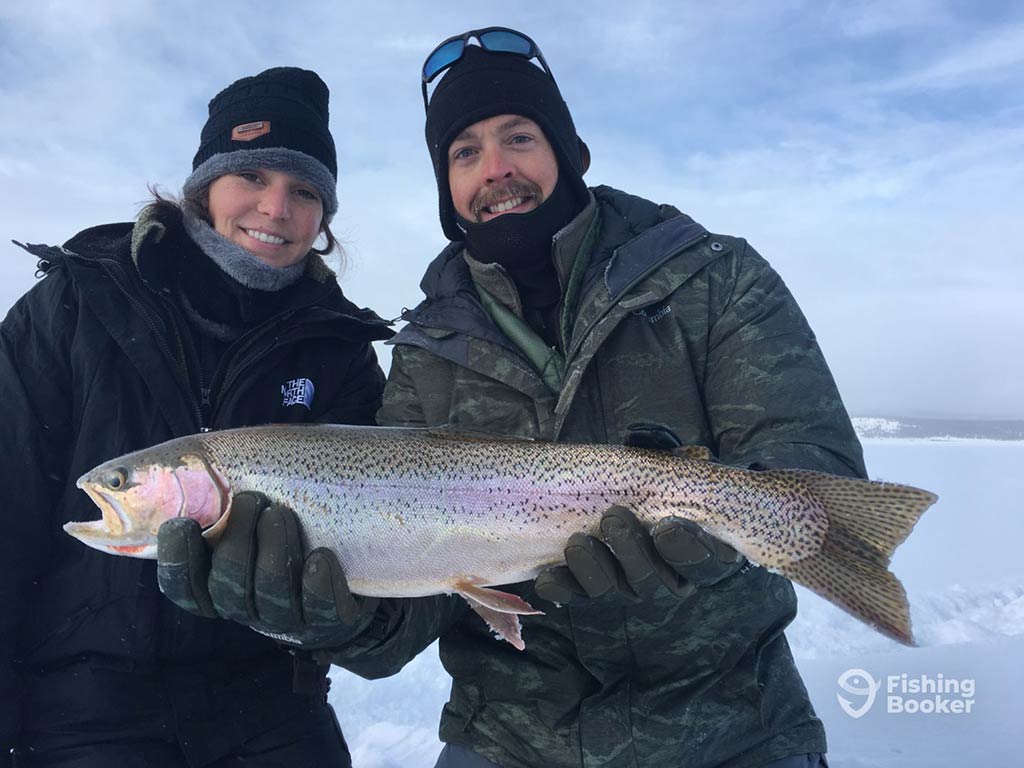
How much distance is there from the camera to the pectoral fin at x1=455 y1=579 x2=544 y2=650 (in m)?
2.60

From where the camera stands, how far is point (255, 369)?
349 cm

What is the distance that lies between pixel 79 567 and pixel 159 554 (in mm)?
982

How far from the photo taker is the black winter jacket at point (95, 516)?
3.03 metres

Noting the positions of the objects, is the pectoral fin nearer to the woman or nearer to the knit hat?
the woman

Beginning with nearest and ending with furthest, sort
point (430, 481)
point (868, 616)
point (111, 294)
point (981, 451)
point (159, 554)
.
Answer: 1. point (868, 616)
2. point (159, 554)
3. point (430, 481)
4. point (111, 294)
5. point (981, 451)

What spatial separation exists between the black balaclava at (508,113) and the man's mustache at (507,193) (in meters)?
0.10

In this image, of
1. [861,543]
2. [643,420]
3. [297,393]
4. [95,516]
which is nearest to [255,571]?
[95,516]

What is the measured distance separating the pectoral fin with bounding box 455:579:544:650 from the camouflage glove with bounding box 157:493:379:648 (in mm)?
Result: 461

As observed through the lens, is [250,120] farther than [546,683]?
Yes

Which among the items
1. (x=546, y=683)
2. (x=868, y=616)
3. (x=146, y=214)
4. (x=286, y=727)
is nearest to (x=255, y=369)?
(x=146, y=214)

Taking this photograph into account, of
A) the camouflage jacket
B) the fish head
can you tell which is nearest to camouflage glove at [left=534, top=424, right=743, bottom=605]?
the camouflage jacket

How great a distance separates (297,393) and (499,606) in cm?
170

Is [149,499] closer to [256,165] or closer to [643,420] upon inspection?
[256,165]

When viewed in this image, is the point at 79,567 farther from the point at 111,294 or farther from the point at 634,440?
the point at 634,440
